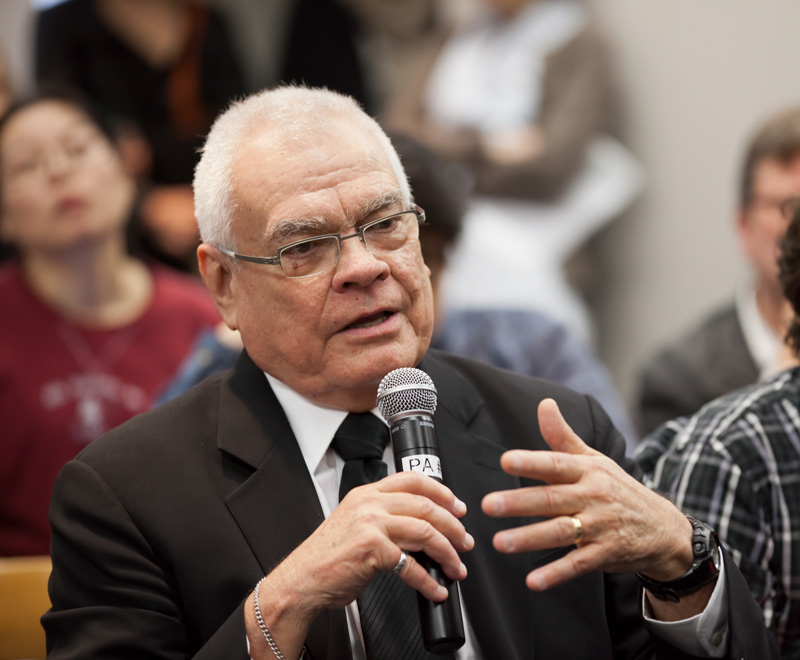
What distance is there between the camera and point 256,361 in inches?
67.9

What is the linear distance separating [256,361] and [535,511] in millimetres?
622

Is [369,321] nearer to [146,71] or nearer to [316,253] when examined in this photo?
[316,253]

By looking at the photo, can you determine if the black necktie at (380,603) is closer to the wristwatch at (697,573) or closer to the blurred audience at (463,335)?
the wristwatch at (697,573)

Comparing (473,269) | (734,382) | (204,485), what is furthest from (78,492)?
(473,269)

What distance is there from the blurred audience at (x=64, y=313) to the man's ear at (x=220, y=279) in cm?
138

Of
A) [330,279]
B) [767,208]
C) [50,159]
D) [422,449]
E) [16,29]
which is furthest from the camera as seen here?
[16,29]

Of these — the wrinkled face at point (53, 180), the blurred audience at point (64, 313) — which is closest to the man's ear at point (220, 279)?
the blurred audience at point (64, 313)

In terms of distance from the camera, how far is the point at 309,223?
160cm

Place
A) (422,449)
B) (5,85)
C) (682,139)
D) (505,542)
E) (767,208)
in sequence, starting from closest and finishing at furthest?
(505,542), (422,449), (767,208), (5,85), (682,139)

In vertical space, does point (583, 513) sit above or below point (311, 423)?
below

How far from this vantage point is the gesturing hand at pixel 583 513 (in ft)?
4.29

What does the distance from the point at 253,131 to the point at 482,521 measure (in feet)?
2.50

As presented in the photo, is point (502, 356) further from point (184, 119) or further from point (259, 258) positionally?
point (184, 119)

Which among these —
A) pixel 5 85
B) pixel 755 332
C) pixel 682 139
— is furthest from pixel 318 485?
pixel 682 139
